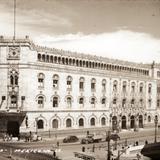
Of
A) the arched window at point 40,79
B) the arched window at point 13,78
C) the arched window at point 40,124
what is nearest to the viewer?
the arched window at point 13,78

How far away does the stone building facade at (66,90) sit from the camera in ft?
143

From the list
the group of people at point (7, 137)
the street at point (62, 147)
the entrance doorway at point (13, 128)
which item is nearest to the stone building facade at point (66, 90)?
the entrance doorway at point (13, 128)

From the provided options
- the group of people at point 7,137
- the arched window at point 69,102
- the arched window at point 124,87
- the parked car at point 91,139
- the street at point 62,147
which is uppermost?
the arched window at point 124,87

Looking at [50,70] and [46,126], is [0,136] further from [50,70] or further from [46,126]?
[50,70]

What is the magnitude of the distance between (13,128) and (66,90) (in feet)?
26.8

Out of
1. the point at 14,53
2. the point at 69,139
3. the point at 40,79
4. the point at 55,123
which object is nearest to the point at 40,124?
the point at 55,123

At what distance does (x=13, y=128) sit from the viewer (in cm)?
4400

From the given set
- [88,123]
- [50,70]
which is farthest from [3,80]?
[88,123]

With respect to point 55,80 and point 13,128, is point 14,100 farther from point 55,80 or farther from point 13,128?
point 55,80

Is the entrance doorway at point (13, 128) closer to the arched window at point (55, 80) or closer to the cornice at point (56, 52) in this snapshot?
the arched window at point (55, 80)

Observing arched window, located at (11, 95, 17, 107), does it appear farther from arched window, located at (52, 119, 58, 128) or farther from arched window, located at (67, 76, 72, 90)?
arched window, located at (67, 76, 72, 90)

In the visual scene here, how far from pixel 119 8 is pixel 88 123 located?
75.0 feet

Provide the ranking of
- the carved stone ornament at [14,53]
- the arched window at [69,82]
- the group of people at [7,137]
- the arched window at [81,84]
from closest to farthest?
1. the group of people at [7,137]
2. the carved stone ornament at [14,53]
3. the arched window at [69,82]
4. the arched window at [81,84]

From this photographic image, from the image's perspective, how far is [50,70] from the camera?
45.6m
